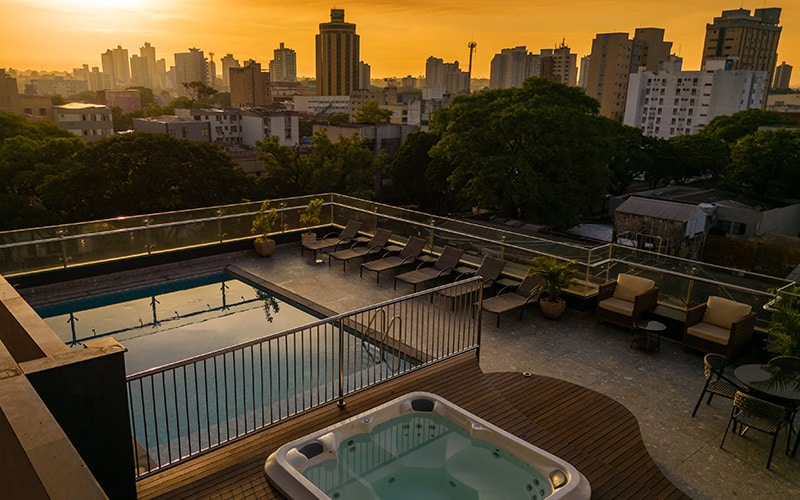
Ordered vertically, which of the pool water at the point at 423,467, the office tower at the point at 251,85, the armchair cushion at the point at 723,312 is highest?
the office tower at the point at 251,85

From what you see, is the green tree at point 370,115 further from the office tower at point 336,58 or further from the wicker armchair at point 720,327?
the office tower at point 336,58

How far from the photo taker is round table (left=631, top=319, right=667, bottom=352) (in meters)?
8.12

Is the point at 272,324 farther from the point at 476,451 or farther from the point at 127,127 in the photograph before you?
the point at 127,127

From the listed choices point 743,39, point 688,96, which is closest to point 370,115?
point 688,96

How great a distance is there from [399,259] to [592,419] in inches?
258

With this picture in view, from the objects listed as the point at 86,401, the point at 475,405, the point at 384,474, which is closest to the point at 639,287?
the point at 475,405

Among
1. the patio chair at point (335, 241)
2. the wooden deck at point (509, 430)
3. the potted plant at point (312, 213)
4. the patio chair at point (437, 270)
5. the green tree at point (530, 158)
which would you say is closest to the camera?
the wooden deck at point (509, 430)

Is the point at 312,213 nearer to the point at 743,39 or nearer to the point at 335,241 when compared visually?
the point at 335,241

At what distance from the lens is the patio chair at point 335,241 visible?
12.9 metres

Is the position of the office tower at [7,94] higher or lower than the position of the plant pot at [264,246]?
higher

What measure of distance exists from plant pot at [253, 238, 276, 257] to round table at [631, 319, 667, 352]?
26.8 ft

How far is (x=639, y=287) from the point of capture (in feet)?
30.1

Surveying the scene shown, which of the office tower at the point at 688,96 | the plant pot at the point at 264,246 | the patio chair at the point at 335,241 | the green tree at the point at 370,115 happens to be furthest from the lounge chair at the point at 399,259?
the office tower at the point at 688,96

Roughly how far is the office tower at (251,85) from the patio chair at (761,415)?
150566 mm
